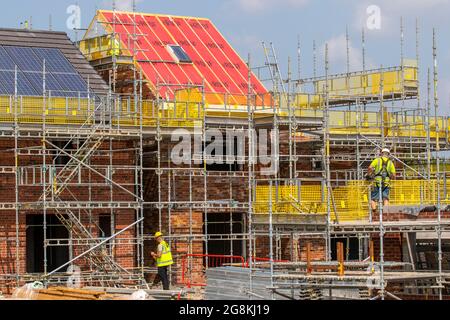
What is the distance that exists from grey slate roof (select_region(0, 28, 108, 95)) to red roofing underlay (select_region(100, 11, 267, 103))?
1497 mm

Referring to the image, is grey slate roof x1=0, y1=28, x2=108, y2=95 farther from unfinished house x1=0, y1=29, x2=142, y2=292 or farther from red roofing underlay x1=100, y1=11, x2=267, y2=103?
red roofing underlay x1=100, y1=11, x2=267, y2=103

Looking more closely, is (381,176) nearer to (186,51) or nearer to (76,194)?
(76,194)

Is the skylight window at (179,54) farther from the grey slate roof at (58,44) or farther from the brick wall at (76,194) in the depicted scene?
the brick wall at (76,194)

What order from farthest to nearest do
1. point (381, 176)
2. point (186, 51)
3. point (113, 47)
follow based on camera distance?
point (186, 51), point (113, 47), point (381, 176)

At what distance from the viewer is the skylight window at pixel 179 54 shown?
4384 cm

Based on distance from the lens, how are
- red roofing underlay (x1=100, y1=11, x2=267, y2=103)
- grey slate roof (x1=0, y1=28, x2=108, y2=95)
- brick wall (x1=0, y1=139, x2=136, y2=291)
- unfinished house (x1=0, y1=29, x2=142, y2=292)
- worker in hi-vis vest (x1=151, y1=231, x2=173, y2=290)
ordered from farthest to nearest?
red roofing underlay (x1=100, y1=11, x2=267, y2=103) → grey slate roof (x1=0, y1=28, x2=108, y2=95) → brick wall (x1=0, y1=139, x2=136, y2=291) → unfinished house (x1=0, y1=29, x2=142, y2=292) → worker in hi-vis vest (x1=151, y1=231, x2=173, y2=290)

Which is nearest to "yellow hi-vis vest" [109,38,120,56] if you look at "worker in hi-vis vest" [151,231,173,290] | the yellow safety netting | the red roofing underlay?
the red roofing underlay

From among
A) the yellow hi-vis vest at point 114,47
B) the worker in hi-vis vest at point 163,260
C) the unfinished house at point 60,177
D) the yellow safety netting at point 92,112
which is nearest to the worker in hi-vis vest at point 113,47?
the yellow hi-vis vest at point 114,47

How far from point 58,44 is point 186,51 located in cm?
454

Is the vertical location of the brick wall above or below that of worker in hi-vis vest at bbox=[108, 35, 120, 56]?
below

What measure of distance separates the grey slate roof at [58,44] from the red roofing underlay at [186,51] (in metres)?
1.50

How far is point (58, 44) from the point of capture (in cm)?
4244

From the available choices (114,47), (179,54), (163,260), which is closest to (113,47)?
(114,47)

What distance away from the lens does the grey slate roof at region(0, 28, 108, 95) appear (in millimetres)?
40938
